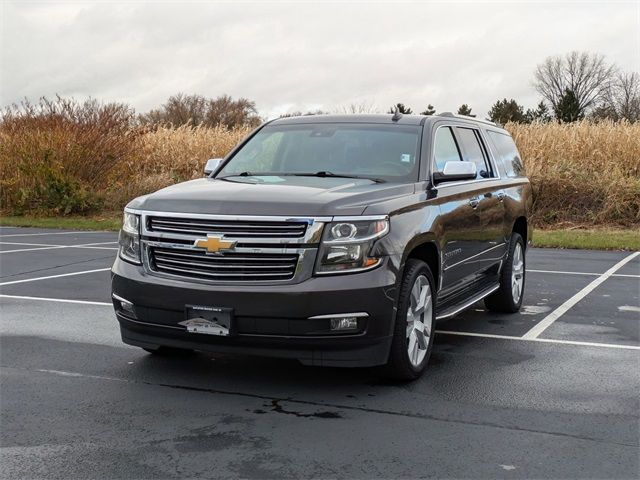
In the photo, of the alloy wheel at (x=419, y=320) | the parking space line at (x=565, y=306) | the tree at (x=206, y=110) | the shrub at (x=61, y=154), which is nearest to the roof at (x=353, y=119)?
the alloy wheel at (x=419, y=320)

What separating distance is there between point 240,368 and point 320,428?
154cm

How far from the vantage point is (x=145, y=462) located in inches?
164

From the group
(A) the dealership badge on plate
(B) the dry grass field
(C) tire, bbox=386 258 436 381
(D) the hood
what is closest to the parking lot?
(C) tire, bbox=386 258 436 381

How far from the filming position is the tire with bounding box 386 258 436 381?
553cm

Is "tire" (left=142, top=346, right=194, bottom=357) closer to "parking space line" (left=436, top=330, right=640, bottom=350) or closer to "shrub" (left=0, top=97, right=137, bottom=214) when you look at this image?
"parking space line" (left=436, top=330, right=640, bottom=350)

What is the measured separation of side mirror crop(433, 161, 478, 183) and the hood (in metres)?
0.40

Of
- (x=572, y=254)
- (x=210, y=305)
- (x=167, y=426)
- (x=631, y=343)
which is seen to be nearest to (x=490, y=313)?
(x=631, y=343)

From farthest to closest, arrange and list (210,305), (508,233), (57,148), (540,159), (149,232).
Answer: (57,148) → (540,159) → (508,233) → (149,232) → (210,305)

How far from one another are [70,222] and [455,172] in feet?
56.0

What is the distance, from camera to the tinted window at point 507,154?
342 inches

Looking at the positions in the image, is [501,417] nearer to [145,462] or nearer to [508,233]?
[145,462]

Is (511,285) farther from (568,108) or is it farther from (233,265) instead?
(568,108)

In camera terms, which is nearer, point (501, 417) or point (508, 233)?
point (501, 417)

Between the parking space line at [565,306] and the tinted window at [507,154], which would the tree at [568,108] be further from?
the tinted window at [507,154]
